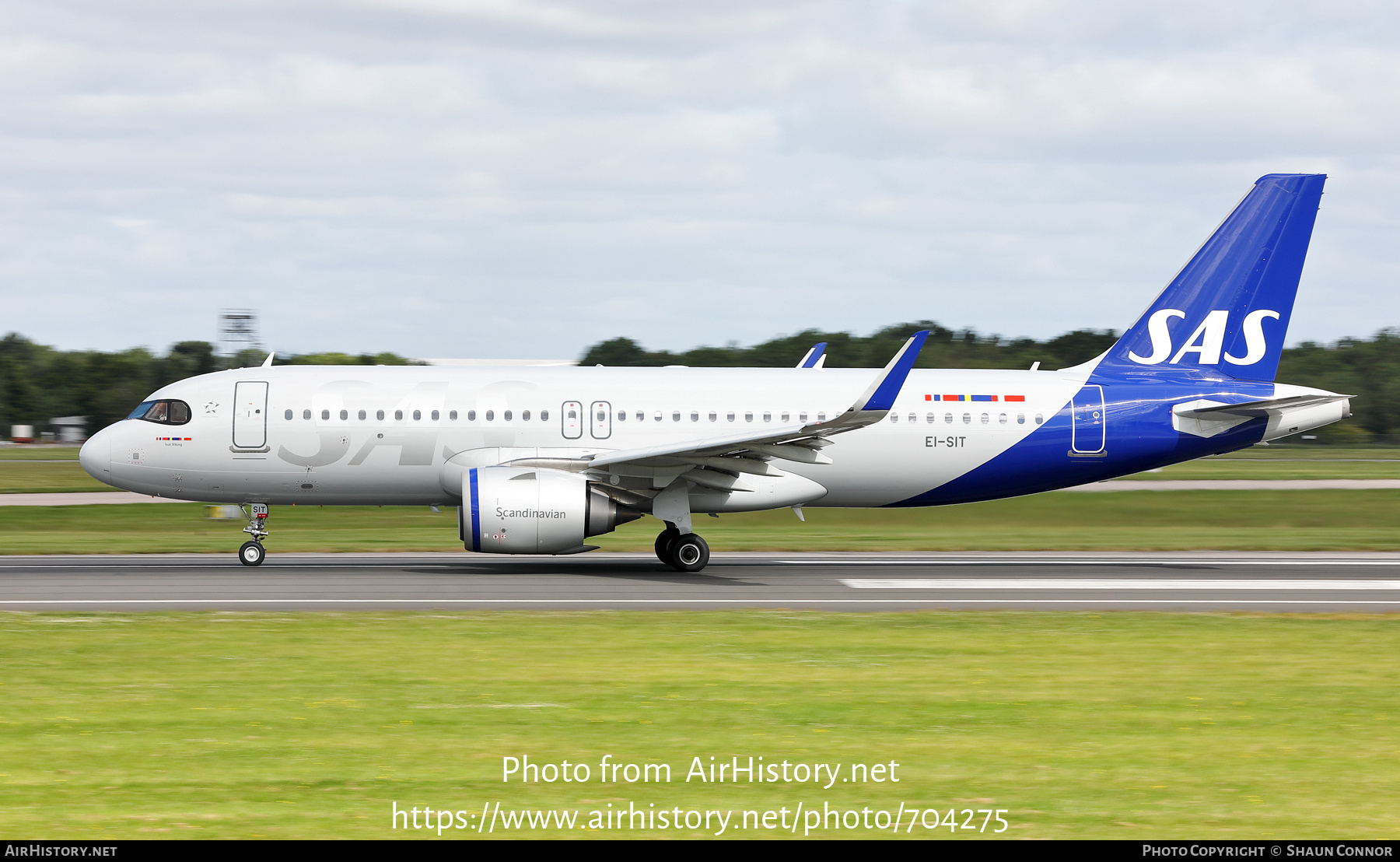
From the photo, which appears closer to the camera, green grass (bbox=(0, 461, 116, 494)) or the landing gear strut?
the landing gear strut

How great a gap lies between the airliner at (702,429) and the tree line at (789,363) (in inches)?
773

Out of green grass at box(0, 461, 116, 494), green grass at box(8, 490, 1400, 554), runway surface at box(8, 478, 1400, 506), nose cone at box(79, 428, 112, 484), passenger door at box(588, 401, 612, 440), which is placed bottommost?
green grass at box(8, 490, 1400, 554)

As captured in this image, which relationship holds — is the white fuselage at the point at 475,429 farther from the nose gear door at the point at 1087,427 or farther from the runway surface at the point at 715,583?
the runway surface at the point at 715,583

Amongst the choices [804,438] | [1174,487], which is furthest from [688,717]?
[1174,487]

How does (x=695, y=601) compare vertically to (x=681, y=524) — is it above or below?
below

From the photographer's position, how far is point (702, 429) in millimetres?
23969

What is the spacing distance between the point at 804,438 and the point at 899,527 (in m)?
7.94

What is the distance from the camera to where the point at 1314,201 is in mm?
26125

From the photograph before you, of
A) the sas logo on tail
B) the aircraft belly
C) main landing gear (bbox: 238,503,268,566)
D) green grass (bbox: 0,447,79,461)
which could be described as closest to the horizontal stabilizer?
the sas logo on tail

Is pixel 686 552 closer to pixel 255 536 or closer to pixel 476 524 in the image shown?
pixel 476 524

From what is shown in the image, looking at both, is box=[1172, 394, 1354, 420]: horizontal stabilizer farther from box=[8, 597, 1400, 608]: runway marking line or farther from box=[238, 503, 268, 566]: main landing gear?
box=[238, 503, 268, 566]: main landing gear

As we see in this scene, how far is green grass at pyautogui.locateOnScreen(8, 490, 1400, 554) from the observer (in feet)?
95.7

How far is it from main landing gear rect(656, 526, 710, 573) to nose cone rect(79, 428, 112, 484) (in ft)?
32.7

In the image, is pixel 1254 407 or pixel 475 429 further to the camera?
pixel 1254 407
